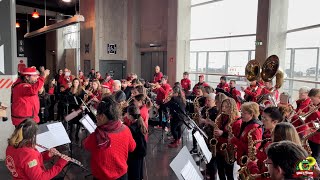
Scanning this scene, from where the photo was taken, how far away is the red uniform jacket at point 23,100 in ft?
19.1

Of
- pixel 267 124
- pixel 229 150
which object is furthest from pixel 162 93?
pixel 267 124

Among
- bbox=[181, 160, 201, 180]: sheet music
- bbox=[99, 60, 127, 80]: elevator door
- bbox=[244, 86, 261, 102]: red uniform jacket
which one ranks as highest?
bbox=[99, 60, 127, 80]: elevator door

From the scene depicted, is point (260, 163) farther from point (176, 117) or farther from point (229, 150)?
point (176, 117)

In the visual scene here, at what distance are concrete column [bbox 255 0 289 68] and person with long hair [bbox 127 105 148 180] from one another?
278 inches

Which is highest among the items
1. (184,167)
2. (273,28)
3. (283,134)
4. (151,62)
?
(273,28)

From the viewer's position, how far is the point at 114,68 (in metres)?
17.8

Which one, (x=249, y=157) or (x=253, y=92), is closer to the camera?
(x=249, y=157)

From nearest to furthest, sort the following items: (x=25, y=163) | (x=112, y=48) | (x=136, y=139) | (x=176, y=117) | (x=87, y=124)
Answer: (x=25, y=163) < (x=136, y=139) < (x=87, y=124) < (x=176, y=117) < (x=112, y=48)

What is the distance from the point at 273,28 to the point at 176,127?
196 inches

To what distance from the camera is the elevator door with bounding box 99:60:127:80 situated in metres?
17.5

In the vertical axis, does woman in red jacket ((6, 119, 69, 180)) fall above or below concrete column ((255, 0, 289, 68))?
below

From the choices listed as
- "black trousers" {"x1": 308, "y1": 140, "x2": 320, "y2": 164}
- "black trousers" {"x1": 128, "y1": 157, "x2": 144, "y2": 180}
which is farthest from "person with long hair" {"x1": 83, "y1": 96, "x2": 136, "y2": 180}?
"black trousers" {"x1": 308, "y1": 140, "x2": 320, "y2": 164}

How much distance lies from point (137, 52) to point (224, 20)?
6.26 metres
